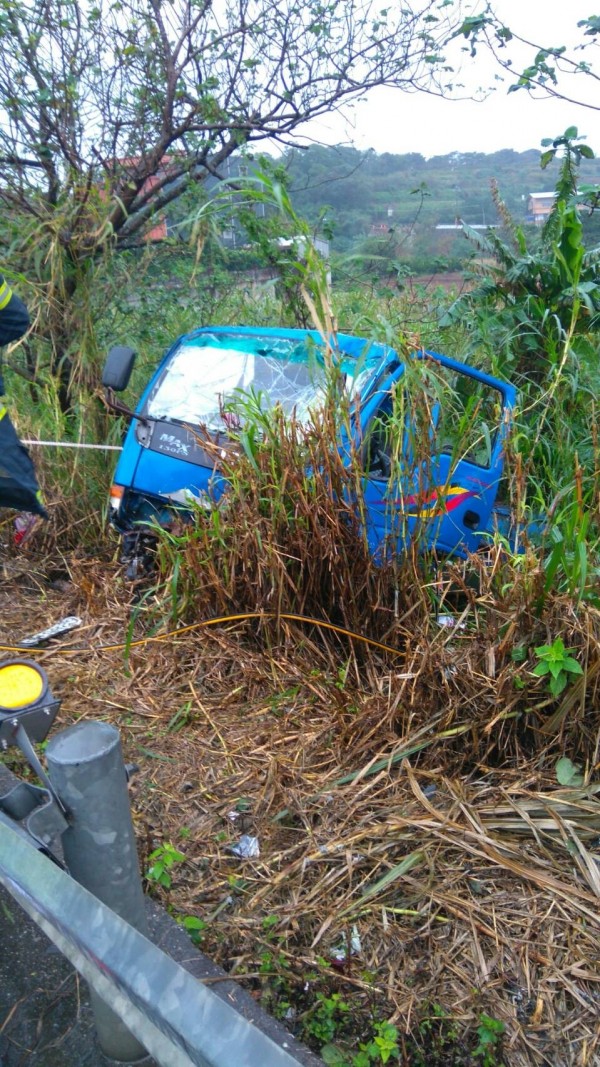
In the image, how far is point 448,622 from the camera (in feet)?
10.5

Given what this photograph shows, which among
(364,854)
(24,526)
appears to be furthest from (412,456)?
(24,526)

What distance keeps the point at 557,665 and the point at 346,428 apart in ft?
4.34

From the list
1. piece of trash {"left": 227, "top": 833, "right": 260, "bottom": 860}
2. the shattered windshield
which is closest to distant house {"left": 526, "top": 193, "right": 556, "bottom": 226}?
the shattered windshield

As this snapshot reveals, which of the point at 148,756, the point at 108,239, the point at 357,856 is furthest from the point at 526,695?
the point at 108,239

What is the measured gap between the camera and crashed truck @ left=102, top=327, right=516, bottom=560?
3430mm

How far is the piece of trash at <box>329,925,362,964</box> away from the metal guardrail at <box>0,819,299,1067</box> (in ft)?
4.03

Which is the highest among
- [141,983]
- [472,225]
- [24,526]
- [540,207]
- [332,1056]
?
[540,207]

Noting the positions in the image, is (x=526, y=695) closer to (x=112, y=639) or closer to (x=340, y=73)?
(x=112, y=639)

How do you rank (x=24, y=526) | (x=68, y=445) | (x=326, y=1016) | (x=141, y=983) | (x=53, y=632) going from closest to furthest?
(x=141, y=983)
(x=326, y=1016)
(x=53, y=632)
(x=68, y=445)
(x=24, y=526)

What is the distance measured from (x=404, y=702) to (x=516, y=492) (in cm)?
94

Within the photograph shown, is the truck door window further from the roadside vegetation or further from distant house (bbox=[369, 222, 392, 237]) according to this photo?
distant house (bbox=[369, 222, 392, 237])

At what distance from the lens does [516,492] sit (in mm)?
3242

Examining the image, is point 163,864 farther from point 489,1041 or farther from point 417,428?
point 417,428

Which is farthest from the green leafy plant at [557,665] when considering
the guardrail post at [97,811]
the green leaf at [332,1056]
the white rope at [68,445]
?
the white rope at [68,445]
